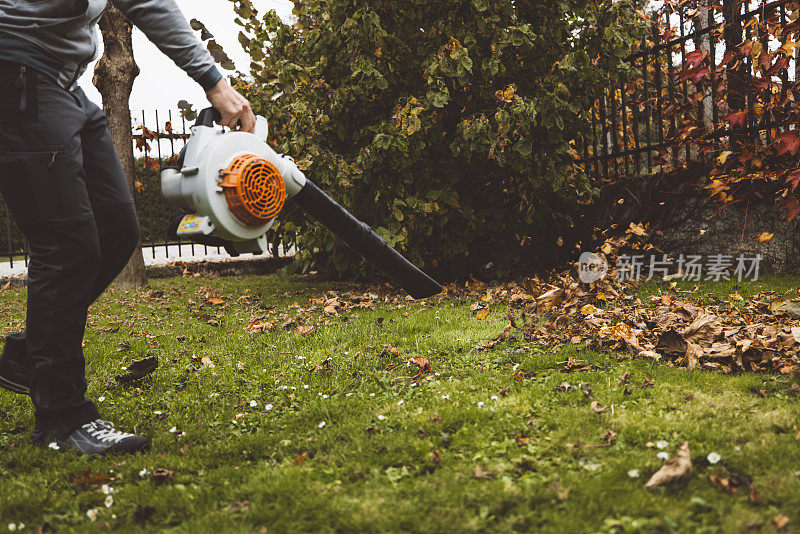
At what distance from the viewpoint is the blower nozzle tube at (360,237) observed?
2.51 metres

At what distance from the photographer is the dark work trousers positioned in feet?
6.56

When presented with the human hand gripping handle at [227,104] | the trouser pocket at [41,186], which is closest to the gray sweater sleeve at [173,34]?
the human hand gripping handle at [227,104]

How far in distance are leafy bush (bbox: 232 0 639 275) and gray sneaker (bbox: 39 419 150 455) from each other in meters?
3.20

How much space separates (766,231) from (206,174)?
4784mm

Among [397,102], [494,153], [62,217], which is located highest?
[397,102]

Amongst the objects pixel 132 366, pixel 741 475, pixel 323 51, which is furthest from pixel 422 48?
pixel 741 475

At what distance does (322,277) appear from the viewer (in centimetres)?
709

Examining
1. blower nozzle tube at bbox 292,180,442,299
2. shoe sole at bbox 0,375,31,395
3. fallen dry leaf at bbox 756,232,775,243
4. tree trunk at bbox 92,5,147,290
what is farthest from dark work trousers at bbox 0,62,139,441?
fallen dry leaf at bbox 756,232,775,243

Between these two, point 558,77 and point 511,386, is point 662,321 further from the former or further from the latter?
point 558,77

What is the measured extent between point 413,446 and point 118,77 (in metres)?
5.53

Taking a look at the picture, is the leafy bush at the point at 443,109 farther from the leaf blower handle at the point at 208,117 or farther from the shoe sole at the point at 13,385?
the shoe sole at the point at 13,385

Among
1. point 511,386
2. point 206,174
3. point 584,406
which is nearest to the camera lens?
point 206,174

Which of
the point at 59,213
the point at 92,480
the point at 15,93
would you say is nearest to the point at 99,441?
the point at 92,480

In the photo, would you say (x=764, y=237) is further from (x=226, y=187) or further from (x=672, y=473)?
(x=226, y=187)
